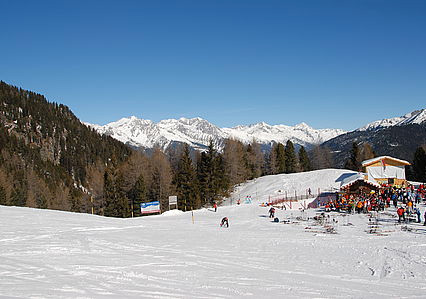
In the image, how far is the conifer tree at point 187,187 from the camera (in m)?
58.7

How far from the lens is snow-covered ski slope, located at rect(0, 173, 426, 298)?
9.73 m

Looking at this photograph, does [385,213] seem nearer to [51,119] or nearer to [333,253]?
[333,253]

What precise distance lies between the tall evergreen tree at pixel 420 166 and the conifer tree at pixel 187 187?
1929 inches

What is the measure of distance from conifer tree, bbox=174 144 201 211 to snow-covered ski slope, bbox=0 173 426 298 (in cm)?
3342

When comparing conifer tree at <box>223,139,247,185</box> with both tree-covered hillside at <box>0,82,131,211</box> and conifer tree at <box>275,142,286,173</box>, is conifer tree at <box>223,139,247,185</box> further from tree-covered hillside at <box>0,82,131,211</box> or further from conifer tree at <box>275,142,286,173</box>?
tree-covered hillside at <box>0,82,131,211</box>

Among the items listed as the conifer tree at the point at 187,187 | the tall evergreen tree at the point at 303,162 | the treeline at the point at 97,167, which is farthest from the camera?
the tall evergreen tree at the point at 303,162

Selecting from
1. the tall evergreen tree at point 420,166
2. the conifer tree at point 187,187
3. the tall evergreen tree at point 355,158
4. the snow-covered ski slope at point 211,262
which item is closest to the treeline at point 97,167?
the conifer tree at point 187,187

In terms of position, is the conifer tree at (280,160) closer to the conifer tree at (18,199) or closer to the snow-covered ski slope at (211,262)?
the conifer tree at (18,199)

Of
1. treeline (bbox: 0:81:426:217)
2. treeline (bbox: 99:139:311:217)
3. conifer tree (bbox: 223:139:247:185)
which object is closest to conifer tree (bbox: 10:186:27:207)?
treeline (bbox: 0:81:426:217)

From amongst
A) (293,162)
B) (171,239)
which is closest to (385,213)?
(171,239)

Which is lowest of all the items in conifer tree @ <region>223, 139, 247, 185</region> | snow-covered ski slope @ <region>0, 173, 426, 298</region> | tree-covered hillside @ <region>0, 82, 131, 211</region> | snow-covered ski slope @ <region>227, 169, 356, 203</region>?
snow-covered ski slope @ <region>0, 173, 426, 298</region>

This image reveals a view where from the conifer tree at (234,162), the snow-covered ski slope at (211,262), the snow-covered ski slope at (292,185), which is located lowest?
the snow-covered ski slope at (211,262)

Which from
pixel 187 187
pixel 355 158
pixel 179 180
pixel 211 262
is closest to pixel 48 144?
pixel 179 180

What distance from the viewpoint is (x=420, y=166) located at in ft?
233
